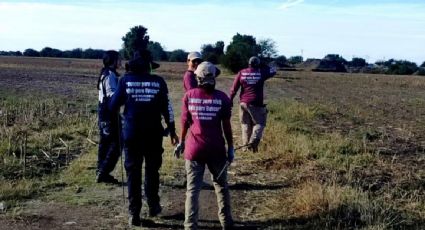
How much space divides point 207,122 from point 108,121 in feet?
9.39

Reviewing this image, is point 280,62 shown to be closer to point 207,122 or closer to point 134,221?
point 134,221

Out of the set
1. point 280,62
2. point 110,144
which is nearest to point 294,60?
point 280,62

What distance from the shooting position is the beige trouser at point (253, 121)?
12.2 metres

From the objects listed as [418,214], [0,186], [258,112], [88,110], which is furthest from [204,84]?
[88,110]

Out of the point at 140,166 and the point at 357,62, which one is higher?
the point at 357,62

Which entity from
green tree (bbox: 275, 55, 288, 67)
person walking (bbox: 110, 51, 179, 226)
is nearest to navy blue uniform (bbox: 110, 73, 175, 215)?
person walking (bbox: 110, 51, 179, 226)

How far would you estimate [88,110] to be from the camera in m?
20.3

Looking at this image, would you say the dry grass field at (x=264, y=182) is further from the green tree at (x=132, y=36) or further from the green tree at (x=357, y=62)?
the green tree at (x=357, y=62)

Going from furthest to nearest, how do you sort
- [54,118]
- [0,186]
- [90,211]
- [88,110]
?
[88,110], [54,118], [0,186], [90,211]

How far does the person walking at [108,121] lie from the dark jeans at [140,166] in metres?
1.42

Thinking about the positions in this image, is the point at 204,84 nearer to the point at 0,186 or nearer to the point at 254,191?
the point at 254,191

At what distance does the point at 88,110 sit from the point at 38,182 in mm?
10871

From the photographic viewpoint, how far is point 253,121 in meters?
12.2

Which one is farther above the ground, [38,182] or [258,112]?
[258,112]
